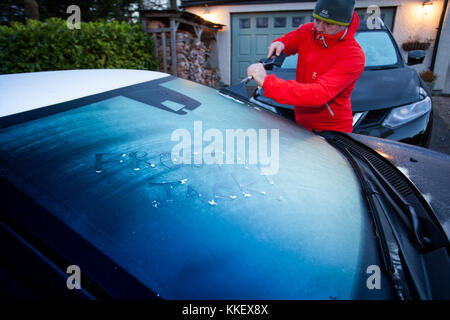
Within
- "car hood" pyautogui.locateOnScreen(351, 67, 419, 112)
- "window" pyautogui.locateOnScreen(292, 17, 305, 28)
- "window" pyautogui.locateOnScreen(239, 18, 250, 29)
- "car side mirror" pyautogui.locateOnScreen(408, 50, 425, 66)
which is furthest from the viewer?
"window" pyautogui.locateOnScreen(239, 18, 250, 29)

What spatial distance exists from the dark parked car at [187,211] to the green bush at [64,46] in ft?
12.0

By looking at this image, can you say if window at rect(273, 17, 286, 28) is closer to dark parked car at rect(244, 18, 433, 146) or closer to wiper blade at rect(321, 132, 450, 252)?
dark parked car at rect(244, 18, 433, 146)

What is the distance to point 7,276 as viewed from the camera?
0.63 metres

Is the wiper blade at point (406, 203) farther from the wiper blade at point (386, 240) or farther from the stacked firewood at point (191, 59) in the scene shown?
the stacked firewood at point (191, 59)

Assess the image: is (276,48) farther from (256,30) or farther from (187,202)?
(256,30)

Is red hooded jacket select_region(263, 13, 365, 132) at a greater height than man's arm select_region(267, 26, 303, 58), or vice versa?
man's arm select_region(267, 26, 303, 58)

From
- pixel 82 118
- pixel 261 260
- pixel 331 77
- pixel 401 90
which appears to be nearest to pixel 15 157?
pixel 82 118

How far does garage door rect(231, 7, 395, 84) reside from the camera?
927 cm

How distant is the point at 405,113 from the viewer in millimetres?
2557

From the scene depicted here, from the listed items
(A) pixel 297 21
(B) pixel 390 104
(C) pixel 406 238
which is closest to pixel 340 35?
(B) pixel 390 104

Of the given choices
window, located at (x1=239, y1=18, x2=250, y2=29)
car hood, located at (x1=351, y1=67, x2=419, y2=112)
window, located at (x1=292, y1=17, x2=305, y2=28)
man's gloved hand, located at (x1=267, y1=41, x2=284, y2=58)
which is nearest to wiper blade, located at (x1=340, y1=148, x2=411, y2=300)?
man's gloved hand, located at (x1=267, y1=41, x2=284, y2=58)

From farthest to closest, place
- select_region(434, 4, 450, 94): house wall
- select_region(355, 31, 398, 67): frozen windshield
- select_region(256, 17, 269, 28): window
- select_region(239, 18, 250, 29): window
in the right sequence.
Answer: select_region(239, 18, 250, 29): window < select_region(256, 17, 269, 28): window < select_region(434, 4, 450, 94): house wall < select_region(355, 31, 398, 67): frozen windshield

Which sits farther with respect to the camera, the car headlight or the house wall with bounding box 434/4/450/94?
the house wall with bounding box 434/4/450/94

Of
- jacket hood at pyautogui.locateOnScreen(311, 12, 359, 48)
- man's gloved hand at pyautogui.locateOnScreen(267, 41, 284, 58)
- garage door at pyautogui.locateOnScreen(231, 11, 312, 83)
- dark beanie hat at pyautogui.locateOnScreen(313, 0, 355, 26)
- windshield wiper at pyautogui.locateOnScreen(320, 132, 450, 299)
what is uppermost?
garage door at pyautogui.locateOnScreen(231, 11, 312, 83)
